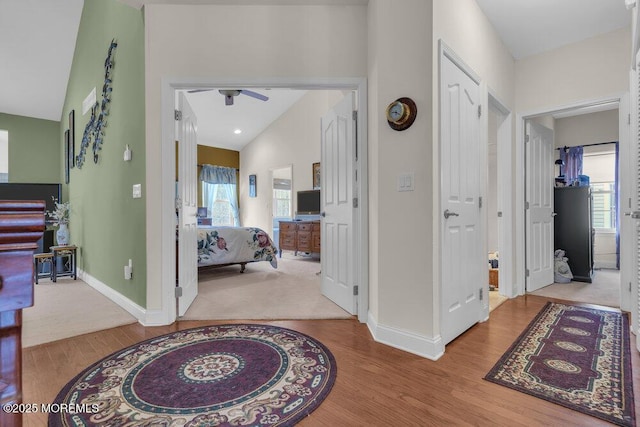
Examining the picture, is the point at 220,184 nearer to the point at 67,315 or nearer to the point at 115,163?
the point at 115,163

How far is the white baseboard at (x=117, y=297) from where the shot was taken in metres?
2.59

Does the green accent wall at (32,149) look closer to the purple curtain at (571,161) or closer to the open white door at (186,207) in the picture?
the open white door at (186,207)

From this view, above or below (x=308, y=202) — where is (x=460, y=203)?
below

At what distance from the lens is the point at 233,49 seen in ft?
8.35

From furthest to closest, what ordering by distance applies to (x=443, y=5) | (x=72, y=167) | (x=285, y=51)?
(x=72, y=167) → (x=285, y=51) → (x=443, y=5)

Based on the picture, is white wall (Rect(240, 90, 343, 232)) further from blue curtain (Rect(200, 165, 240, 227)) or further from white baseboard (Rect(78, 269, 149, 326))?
white baseboard (Rect(78, 269, 149, 326))

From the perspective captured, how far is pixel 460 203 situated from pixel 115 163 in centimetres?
319

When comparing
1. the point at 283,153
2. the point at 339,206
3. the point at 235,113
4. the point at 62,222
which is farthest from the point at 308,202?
the point at 62,222

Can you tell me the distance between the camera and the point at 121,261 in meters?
2.99

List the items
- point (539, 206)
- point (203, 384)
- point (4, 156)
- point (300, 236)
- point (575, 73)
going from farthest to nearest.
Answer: point (300, 236) < point (4, 156) < point (539, 206) < point (575, 73) < point (203, 384)

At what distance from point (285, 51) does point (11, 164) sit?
6285mm

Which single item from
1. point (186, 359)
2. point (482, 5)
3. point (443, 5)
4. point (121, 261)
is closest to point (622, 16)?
point (482, 5)

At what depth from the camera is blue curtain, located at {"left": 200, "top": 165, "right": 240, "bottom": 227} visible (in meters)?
8.05

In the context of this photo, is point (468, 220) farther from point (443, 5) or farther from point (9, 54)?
point (9, 54)
